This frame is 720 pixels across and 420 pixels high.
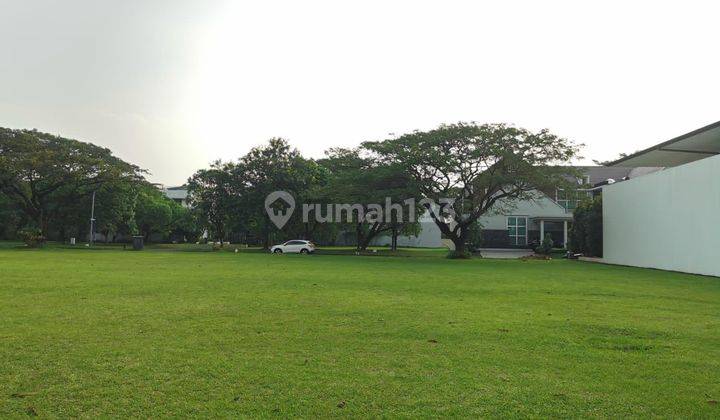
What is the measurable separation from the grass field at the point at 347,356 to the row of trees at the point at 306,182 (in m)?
19.3

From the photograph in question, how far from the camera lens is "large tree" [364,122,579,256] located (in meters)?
27.8

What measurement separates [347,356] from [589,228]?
3053cm

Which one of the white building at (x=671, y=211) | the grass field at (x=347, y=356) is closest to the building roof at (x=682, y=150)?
the white building at (x=671, y=211)

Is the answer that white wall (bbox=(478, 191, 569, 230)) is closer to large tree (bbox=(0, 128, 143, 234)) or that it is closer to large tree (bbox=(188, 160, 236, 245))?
large tree (bbox=(188, 160, 236, 245))

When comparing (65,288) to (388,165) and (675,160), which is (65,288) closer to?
(388,165)

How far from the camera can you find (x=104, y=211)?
43750 millimetres

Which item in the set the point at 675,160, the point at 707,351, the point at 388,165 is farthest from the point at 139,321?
the point at 675,160

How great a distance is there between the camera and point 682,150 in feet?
85.1

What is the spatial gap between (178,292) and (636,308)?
9.26 metres

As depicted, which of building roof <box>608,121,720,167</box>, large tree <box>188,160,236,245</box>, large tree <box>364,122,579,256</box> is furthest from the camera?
large tree <box>188,160,236,245</box>

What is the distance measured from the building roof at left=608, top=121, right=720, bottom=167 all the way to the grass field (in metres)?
15.9

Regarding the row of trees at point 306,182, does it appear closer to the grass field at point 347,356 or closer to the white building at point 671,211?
the white building at point 671,211

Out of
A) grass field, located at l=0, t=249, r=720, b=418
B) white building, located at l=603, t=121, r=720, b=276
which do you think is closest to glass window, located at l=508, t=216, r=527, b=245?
white building, located at l=603, t=121, r=720, b=276

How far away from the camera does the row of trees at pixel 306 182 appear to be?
2839 cm
